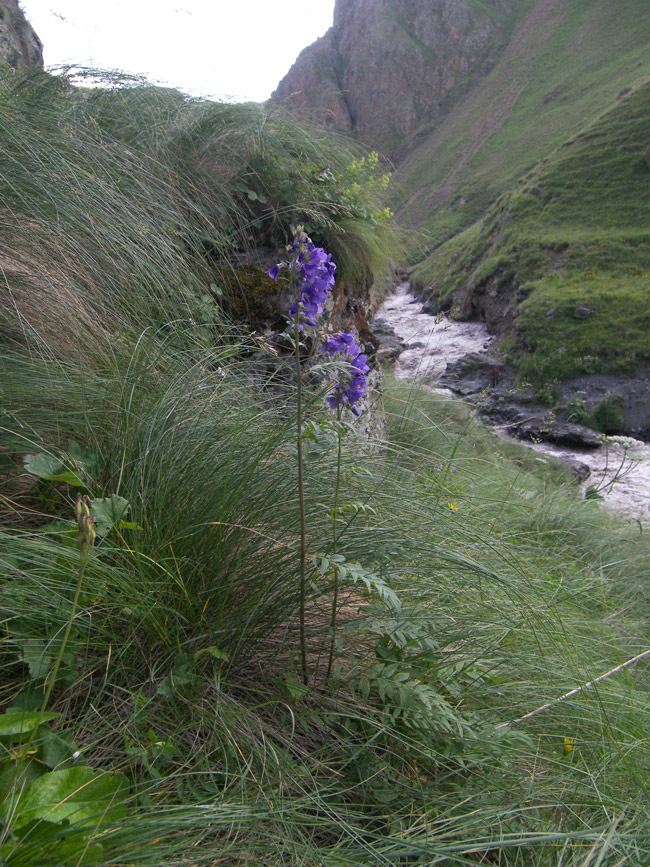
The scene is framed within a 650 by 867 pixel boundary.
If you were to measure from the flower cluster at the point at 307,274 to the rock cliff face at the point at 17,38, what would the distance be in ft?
15.7

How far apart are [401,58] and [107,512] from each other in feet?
314

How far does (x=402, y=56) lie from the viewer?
78375 millimetres

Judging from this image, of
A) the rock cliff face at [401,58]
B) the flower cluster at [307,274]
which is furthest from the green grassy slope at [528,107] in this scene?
the flower cluster at [307,274]

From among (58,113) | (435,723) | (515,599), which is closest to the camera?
(435,723)

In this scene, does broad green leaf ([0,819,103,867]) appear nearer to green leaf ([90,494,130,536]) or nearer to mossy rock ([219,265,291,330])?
green leaf ([90,494,130,536])

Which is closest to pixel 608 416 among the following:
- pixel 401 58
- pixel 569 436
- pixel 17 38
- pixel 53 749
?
pixel 569 436

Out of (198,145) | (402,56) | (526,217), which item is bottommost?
(526,217)

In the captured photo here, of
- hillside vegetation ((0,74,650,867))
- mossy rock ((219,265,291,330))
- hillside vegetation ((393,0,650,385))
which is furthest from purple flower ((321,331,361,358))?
hillside vegetation ((393,0,650,385))

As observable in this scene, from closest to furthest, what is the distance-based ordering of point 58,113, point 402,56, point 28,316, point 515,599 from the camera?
point 515,599 < point 28,316 < point 58,113 < point 402,56

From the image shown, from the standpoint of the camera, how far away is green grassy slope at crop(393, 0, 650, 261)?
4453 cm

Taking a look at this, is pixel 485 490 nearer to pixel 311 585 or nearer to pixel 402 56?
pixel 311 585

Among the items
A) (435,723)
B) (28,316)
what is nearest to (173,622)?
(435,723)

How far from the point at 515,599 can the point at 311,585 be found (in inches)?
26.9

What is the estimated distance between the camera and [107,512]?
4.35 feet
